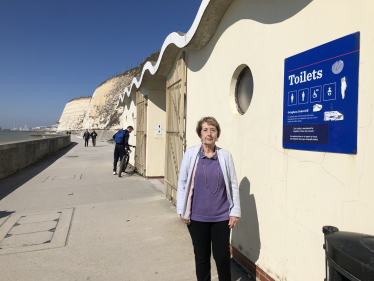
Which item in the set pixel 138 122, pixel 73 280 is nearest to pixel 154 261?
pixel 73 280

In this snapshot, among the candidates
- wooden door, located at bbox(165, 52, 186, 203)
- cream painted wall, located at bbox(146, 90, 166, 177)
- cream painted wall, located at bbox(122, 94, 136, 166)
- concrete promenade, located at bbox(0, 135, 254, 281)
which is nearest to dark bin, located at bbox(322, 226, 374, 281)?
concrete promenade, located at bbox(0, 135, 254, 281)

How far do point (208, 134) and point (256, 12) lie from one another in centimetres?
172

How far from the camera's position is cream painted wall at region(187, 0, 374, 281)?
80.2 inches

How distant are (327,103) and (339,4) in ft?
2.60

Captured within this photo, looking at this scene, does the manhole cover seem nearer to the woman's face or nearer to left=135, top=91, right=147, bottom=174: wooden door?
the woman's face

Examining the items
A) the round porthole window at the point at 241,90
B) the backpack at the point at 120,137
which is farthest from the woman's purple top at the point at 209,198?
the backpack at the point at 120,137

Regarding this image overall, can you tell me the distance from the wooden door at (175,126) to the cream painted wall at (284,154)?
1.64m

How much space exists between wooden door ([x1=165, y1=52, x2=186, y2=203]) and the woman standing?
3052 mm

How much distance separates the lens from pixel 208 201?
2.60 metres

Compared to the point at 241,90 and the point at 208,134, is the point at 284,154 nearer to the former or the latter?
the point at 208,134

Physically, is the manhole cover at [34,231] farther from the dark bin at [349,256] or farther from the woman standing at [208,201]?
the dark bin at [349,256]

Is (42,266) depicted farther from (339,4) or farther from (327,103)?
(339,4)

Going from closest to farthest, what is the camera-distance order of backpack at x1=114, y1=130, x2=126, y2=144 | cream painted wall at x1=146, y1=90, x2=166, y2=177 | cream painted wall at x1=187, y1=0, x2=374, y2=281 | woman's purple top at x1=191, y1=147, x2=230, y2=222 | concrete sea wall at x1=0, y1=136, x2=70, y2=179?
cream painted wall at x1=187, y1=0, x2=374, y2=281 → woman's purple top at x1=191, y1=147, x2=230, y2=222 → concrete sea wall at x1=0, y1=136, x2=70, y2=179 → cream painted wall at x1=146, y1=90, x2=166, y2=177 → backpack at x1=114, y1=130, x2=126, y2=144

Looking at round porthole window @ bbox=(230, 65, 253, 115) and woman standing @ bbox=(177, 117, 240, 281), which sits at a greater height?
round porthole window @ bbox=(230, 65, 253, 115)
